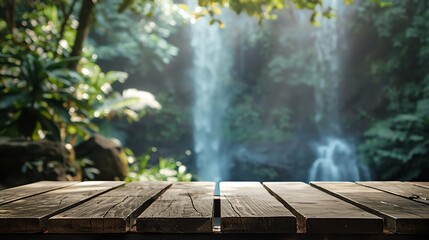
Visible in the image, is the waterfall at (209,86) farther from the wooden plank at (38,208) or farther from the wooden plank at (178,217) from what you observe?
the wooden plank at (178,217)

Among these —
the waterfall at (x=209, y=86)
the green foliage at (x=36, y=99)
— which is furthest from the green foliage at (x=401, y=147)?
the green foliage at (x=36, y=99)

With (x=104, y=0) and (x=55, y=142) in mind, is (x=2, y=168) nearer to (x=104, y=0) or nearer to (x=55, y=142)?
(x=55, y=142)

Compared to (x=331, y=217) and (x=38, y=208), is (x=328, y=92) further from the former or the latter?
(x=38, y=208)

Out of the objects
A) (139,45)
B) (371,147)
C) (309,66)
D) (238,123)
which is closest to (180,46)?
(139,45)

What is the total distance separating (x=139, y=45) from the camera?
14.9m

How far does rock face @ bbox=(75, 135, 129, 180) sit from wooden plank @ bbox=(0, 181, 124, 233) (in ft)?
14.5

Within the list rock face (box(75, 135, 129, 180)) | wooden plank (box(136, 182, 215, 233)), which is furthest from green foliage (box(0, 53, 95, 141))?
wooden plank (box(136, 182, 215, 233))

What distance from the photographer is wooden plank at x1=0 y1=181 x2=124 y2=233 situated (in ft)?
3.82

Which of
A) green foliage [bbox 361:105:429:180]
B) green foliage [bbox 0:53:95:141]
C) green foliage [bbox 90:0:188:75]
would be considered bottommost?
green foliage [bbox 361:105:429:180]

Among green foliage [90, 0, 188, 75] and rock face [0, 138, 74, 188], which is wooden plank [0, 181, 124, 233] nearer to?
rock face [0, 138, 74, 188]

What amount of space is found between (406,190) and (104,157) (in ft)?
16.9

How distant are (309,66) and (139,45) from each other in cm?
691

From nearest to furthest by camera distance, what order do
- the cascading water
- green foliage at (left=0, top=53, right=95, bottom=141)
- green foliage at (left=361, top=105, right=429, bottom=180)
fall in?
1. green foliage at (left=0, top=53, right=95, bottom=141)
2. green foliage at (left=361, top=105, right=429, bottom=180)
3. the cascading water

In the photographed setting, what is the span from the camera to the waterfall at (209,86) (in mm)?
17359
